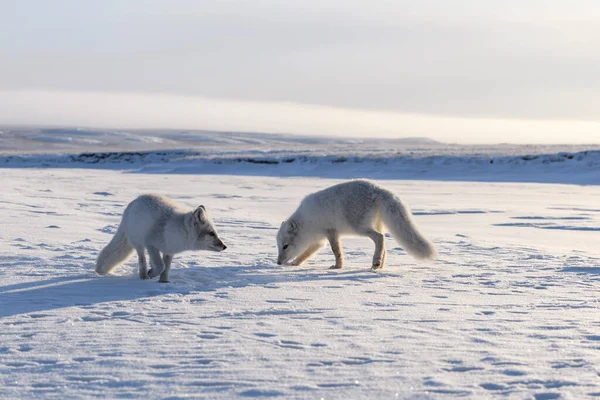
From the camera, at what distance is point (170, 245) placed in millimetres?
6645

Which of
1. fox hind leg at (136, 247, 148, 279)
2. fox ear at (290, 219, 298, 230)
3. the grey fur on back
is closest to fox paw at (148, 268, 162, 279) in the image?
fox hind leg at (136, 247, 148, 279)

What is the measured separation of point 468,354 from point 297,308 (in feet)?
5.27

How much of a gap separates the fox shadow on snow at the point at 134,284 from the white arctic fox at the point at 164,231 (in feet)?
0.68

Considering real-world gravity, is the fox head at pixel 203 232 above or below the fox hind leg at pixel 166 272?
above

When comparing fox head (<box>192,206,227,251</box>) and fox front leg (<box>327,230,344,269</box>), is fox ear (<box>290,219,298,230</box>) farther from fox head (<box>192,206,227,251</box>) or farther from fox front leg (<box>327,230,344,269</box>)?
fox head (<box>192,206,227,251</box>)

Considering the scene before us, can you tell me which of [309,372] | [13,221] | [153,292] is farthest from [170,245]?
[13,221]

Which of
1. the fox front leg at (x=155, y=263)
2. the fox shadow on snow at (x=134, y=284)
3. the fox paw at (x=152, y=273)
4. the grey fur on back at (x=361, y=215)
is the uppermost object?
the grey fur on back at (x=361, y=215)

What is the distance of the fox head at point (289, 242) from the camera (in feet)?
26.5

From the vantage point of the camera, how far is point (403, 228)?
761 cm

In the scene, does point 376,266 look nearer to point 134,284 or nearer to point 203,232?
point 203,232

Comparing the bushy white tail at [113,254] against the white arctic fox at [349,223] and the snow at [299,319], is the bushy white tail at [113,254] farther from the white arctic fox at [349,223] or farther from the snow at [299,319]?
the white arctic fox at [349,223]

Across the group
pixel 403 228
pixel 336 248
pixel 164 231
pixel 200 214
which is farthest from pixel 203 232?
pixel 403 228

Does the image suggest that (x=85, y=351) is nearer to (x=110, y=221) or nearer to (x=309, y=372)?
(x=309, y=372)

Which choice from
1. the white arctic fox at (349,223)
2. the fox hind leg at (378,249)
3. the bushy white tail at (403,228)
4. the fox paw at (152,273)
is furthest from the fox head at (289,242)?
the fox paw at (152,273)
